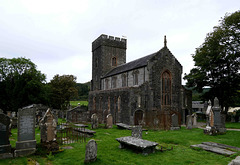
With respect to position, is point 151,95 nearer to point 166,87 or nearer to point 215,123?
point 166,87

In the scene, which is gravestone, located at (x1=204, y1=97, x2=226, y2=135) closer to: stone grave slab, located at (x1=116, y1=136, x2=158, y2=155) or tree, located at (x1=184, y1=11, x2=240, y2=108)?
stone grave slab, located at (x1=116, y1=136, x2=158, y2=155)

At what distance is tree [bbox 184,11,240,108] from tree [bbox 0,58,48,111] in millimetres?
29039

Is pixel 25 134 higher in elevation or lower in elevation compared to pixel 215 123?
higher

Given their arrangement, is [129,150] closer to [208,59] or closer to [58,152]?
[58,152]

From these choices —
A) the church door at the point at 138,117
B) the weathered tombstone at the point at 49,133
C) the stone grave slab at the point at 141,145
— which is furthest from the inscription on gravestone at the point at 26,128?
the church door at the point at 138,117

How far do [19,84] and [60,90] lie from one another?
30.5 feet

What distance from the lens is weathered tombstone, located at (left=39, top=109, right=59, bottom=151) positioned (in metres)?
9.07

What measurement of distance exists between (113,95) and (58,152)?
58.8 ft

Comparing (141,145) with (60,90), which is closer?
(141,145)

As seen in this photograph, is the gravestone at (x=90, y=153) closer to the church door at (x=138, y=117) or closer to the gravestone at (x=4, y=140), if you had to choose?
the gravestone at (x=4, y=140)

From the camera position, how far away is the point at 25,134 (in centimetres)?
892

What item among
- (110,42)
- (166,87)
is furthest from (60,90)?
(166,87)

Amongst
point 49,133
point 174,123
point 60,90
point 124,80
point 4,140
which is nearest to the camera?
point 4,140

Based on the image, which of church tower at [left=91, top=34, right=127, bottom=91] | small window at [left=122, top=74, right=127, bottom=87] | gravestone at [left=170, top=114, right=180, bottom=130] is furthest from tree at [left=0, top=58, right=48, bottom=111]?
gravestone at [left=170, top=114, right=180, bottom=130]
